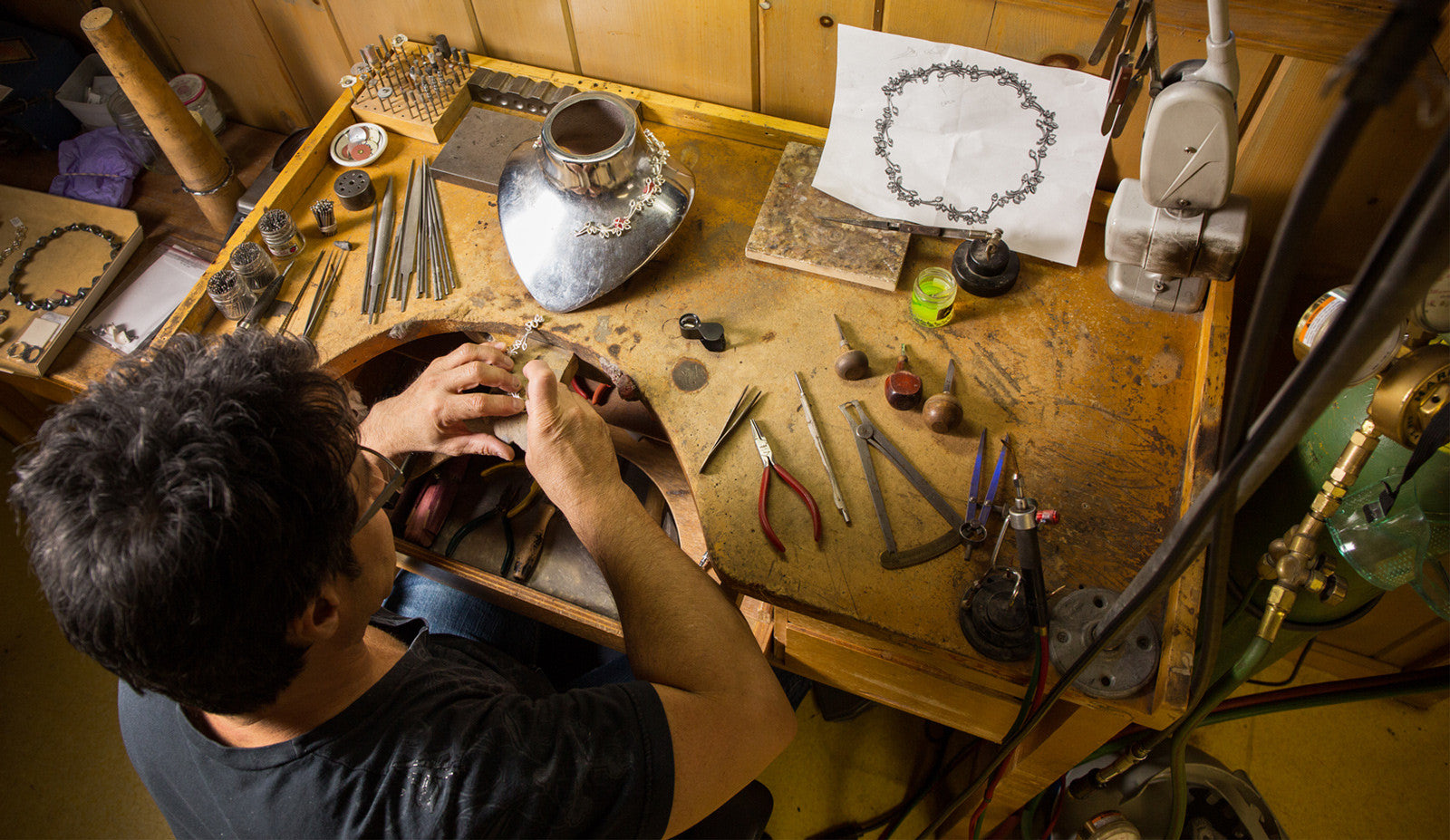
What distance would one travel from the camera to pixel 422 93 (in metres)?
1.58

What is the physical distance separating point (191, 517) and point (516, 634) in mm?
833

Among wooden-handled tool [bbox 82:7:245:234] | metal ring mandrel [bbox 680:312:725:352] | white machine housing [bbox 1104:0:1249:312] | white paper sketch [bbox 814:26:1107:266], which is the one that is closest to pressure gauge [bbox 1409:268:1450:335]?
white machine housing [bbox 1104:0:1249:312]

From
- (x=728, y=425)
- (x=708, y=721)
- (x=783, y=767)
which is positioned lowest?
(x=783, y=767)

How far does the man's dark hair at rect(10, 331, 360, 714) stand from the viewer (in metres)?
0.74

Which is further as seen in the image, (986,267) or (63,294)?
(63,294)

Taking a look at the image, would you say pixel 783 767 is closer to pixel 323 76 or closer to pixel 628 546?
pixel 628 546

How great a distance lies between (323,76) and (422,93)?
503 mm

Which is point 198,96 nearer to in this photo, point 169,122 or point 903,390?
point 169,122

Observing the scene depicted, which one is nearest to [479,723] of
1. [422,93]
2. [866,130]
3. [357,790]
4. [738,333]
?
[357,790]

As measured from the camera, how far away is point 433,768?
901 mm

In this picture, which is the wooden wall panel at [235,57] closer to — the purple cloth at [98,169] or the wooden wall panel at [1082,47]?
the purple cloth at [98,169]

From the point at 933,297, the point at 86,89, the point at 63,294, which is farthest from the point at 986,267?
the point at 86,89

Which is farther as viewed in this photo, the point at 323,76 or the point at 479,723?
the point at 323,76

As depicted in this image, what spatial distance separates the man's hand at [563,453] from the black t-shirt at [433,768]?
Result: 0.97 ft
